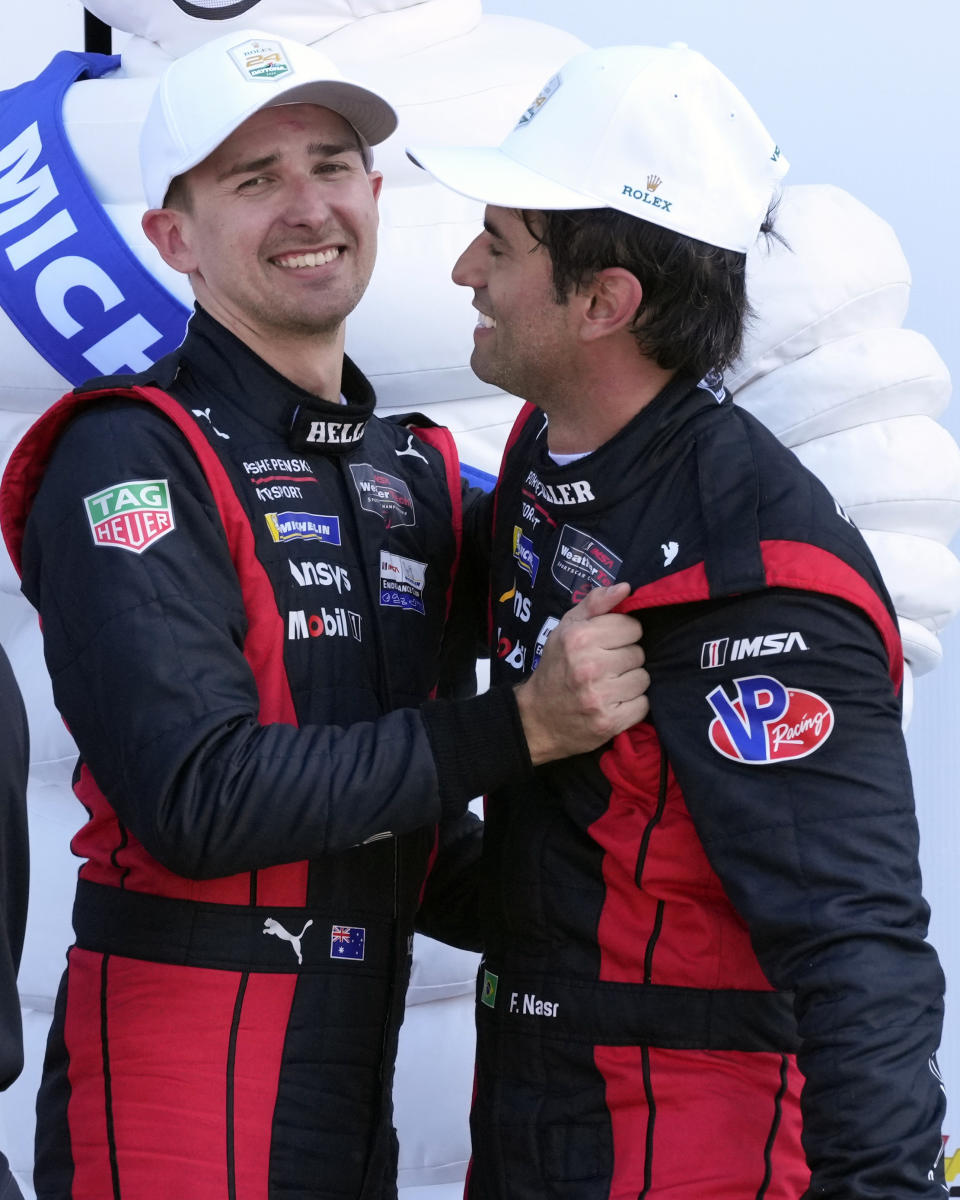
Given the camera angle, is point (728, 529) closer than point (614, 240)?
Yes

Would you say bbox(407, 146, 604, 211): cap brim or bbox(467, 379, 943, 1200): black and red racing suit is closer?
bbox(467, 379, 943, 1200): black and red racing suit

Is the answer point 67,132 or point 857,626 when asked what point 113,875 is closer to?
point 857,626

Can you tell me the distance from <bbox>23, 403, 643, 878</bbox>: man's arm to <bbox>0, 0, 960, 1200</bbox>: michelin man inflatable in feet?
2.12

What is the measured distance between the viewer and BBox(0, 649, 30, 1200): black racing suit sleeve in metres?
1.11

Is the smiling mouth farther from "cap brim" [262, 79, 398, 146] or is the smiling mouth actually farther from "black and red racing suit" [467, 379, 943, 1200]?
"black and red racing suit" [467, 379, 943, 1200]

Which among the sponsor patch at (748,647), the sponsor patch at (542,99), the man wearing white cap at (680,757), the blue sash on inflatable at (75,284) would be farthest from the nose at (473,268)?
the blue sash on inflatable at (75,284)

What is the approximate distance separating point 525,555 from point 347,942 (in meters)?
0.38

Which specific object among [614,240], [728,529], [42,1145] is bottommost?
[42,1145]

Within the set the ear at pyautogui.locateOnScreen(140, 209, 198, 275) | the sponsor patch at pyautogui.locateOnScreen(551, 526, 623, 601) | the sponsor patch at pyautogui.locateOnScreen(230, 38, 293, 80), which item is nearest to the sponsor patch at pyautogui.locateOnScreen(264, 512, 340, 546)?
the sponsor patch at pyautogui.locateOnScreen(551, 526, 623, 601)

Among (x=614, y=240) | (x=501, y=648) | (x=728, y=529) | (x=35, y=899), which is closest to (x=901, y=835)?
(x=728, y=529)

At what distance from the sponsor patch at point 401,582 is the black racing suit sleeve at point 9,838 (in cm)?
48

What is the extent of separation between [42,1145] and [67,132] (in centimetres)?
123

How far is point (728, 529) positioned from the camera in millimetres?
1309

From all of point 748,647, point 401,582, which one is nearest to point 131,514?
point 401,582
